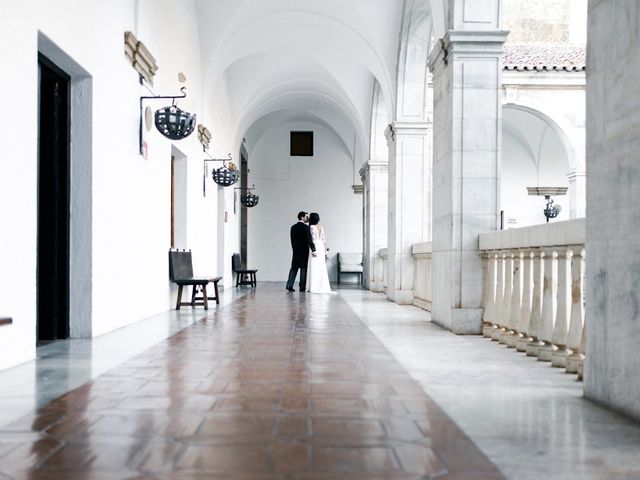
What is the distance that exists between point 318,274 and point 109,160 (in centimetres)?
834

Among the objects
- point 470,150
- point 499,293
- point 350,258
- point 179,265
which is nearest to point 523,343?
point 499,293

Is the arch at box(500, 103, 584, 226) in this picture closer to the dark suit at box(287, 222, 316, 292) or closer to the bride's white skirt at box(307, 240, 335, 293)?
the bride's white skirt at box(307, 240, 335, 293)

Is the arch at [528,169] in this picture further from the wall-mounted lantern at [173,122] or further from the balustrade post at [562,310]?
the balustrade post at [562,310]

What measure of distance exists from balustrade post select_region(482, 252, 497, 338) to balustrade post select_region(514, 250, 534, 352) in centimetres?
89

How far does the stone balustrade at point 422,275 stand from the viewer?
32.6ft

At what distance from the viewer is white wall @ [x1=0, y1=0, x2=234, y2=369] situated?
4605 mm

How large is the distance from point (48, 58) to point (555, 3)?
56.6 ft

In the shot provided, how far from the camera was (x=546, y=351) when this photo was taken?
4984 mm

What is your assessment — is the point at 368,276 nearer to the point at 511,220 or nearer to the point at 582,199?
the point at 582,199

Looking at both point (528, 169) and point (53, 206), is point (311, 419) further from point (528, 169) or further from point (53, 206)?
point (528, 169)

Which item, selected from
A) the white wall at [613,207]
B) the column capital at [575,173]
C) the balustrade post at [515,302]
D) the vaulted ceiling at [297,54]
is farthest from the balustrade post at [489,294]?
the column capital at [575,173]

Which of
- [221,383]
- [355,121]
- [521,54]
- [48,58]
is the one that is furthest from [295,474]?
[521,54]

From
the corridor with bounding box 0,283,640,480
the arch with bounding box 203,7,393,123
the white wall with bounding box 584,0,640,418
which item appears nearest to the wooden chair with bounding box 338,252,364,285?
the arch with bounding box 203,7,393,123

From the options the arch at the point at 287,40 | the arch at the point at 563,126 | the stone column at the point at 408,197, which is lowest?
the stone column at the point at 408,197
